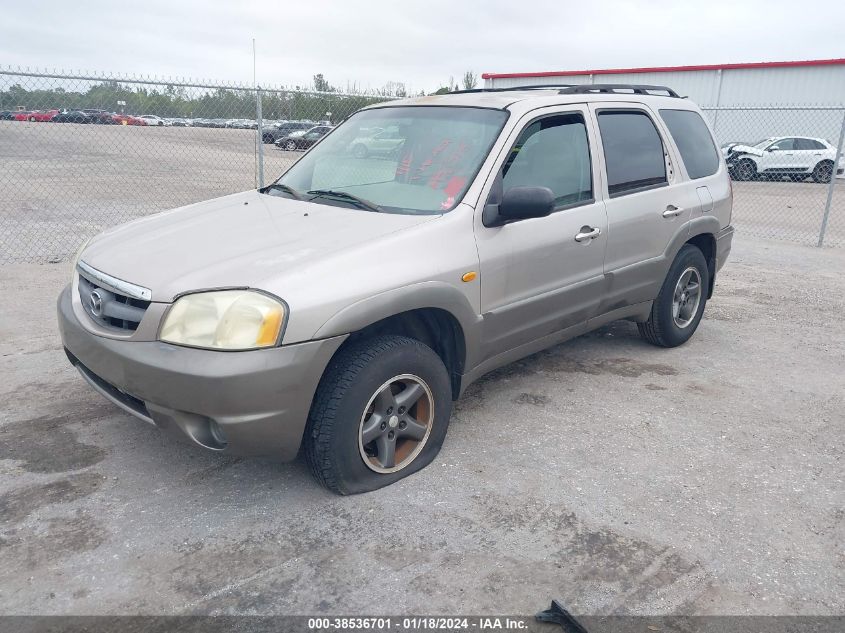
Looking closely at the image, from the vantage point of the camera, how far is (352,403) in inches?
120

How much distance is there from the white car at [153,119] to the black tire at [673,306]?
6.19 metres

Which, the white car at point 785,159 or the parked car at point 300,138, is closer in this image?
the parked car at point 300,138

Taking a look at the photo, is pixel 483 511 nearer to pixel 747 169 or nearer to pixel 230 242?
pixel 230 242

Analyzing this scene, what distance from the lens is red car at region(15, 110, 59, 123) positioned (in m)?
7.60

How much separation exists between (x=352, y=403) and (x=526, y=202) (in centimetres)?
131

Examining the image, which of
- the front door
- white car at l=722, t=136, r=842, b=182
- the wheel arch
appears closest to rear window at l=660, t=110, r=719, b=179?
the wheel arch

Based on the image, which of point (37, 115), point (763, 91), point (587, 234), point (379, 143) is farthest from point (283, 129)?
point (763, 91)

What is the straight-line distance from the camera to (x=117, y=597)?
258 centimetres

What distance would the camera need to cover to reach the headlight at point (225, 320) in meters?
2.79

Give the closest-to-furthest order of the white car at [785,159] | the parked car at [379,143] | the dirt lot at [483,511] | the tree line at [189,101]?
the dirt lot at [483,511], the parked car at [379,143], the tree line at [189,101], the white car at [785,159]

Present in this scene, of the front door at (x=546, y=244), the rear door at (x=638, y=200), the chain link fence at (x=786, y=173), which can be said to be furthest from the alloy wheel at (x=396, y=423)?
the chain link fence at (x=786, y=173)

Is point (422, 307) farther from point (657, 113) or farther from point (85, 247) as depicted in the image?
point (657, 113)

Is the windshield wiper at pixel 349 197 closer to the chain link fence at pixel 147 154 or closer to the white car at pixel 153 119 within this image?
the chain link fence at pixel 147 154

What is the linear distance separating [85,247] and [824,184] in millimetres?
21945
